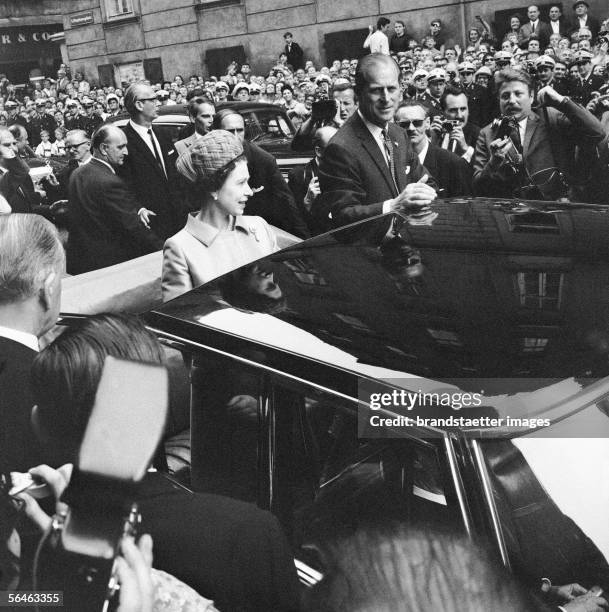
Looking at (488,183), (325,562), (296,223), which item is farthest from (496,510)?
(296,223)

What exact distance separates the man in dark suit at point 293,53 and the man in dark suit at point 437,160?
2.09 meters

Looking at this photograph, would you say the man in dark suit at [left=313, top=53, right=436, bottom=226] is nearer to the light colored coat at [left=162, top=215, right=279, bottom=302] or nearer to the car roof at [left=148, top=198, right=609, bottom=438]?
the light colored coat at [left=162, top=215, right=279, bottom=302]

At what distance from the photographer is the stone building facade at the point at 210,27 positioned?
491cm

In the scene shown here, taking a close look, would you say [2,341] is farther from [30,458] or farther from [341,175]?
[341,175]

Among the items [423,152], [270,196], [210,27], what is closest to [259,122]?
[210,27]

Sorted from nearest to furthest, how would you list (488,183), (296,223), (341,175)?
(341,175)
(488,183)
(296,223)

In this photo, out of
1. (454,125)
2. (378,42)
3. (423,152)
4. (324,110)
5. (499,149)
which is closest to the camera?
(499,149)

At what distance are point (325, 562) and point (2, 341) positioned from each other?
69cm

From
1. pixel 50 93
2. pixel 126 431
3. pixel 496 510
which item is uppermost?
pixel 50 93

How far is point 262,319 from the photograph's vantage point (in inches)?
68.5

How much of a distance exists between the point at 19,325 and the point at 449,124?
13.5 ft

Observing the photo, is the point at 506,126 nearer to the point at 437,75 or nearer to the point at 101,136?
the point at 437,75

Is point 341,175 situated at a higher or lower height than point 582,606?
higher

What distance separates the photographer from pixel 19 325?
4.62 ft
